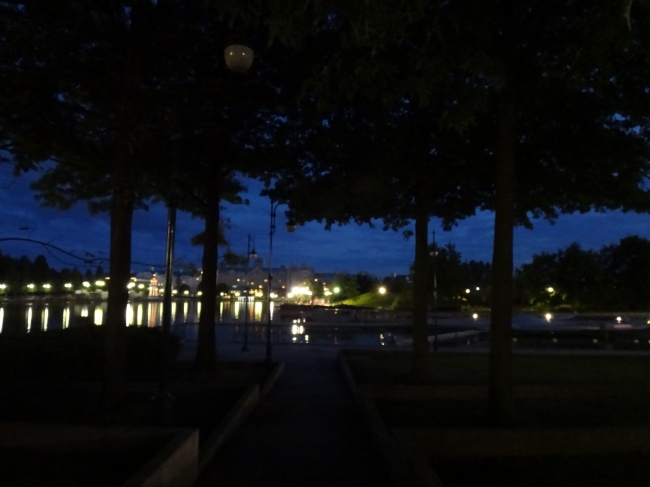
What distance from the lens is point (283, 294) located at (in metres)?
142

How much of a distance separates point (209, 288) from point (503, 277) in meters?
7.92

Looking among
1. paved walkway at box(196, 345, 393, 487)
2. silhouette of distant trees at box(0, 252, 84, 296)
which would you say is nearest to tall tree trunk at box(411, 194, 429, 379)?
paved walkway at box(196, 345, 393, 487)

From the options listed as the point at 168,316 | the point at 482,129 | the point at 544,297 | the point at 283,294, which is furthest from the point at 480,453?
the point at 283,294

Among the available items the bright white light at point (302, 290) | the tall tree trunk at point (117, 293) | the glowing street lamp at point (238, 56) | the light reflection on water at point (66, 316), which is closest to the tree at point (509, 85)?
the glowing street lamp at point (238, 56)

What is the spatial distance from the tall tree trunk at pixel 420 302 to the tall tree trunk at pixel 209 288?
4775 millimetres

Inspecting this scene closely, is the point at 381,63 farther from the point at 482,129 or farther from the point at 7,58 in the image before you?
the point at 7,58

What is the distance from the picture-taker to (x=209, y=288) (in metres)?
16.0

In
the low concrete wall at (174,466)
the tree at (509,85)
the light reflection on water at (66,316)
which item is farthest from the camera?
the light reflection on water at (66,316)

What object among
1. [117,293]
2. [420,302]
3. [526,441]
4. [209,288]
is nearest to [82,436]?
[117,293]

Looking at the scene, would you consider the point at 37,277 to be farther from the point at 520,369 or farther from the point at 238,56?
the point at 238,56

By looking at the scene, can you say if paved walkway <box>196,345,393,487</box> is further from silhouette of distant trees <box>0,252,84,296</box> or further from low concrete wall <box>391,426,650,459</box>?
silhouette of distant trees <box>0,252,84,296</box>

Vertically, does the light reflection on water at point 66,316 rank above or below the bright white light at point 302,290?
below

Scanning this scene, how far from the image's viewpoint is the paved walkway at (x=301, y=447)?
8.20 m

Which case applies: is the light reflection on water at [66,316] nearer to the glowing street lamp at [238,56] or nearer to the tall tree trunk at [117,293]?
the tall tree trunk at [117,293]
